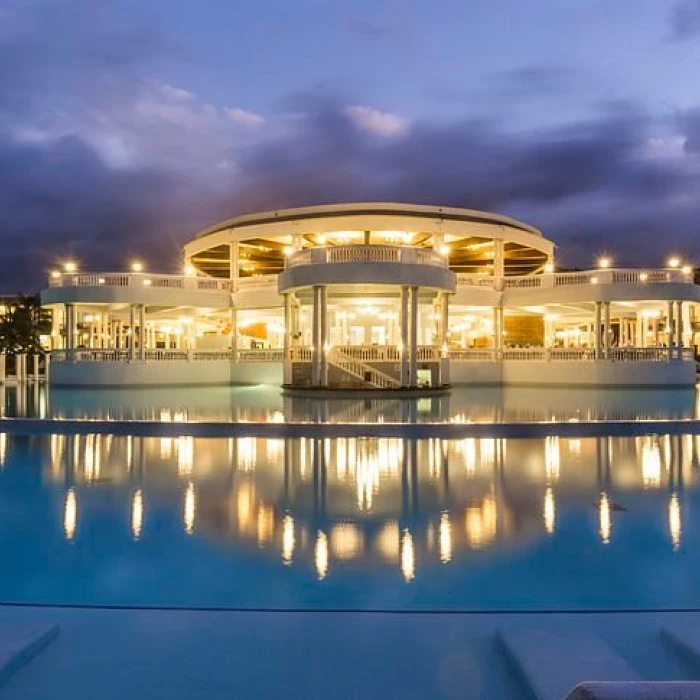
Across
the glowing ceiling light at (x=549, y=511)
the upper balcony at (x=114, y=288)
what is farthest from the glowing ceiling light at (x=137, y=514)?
the upper balcony at (x=114, y=288)

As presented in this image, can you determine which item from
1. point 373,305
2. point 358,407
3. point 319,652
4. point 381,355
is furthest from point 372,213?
point 319,652

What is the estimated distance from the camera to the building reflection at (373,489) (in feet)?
20.1

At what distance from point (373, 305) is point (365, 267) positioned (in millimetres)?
7125

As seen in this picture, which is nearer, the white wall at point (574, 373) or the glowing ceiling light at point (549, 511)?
the glowing ceiling light at point (549, 511)

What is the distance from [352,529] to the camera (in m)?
6.48

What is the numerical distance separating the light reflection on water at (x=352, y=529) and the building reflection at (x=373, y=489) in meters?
0.03

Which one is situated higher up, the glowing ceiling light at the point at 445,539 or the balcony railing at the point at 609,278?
the balcony railing at the point at 609,278

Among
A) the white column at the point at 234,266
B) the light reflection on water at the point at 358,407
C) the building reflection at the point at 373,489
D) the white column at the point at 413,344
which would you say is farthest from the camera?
the white column at the point at 234,266

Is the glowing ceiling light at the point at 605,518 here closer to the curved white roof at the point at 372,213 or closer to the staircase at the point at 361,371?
the staircase at the point at 361,371

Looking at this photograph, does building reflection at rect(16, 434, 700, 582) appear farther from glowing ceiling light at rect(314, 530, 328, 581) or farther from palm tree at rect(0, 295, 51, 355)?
palm tree at rect(0, 295, 51, 355)

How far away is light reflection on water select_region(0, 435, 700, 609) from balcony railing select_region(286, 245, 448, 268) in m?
14.0

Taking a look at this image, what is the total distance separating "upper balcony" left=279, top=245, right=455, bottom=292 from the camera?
78.7ft

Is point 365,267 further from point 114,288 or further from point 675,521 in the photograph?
point 675,521

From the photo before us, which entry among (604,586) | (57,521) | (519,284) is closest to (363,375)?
(519,284)
